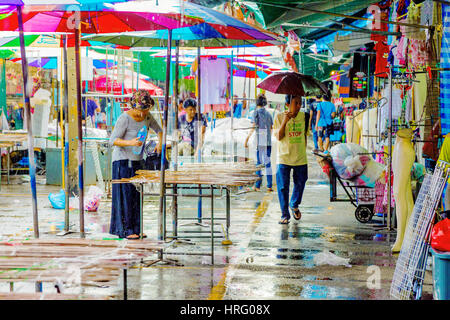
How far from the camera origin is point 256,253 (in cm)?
782

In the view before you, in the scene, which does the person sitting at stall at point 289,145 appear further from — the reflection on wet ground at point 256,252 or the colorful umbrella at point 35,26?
the colorful umbrella at point 35,26

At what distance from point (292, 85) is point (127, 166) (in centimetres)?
320

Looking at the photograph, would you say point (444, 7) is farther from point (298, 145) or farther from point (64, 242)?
point (64, 242)

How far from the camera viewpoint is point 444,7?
27.2 ft

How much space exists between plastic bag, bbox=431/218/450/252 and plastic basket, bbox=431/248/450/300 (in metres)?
0.05

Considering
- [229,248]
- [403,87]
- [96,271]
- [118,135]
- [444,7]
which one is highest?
[444,7]

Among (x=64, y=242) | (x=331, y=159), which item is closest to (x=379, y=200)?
(x=331, y=159)

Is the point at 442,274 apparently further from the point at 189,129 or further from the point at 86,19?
the point at 189,129

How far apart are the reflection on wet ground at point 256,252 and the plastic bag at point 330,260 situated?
84mm

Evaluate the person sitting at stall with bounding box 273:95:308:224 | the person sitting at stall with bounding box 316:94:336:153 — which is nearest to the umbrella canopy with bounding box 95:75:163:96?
the person sitting at stall with bounding box 316:94:336:153

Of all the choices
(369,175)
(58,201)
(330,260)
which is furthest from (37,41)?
(330,260)
